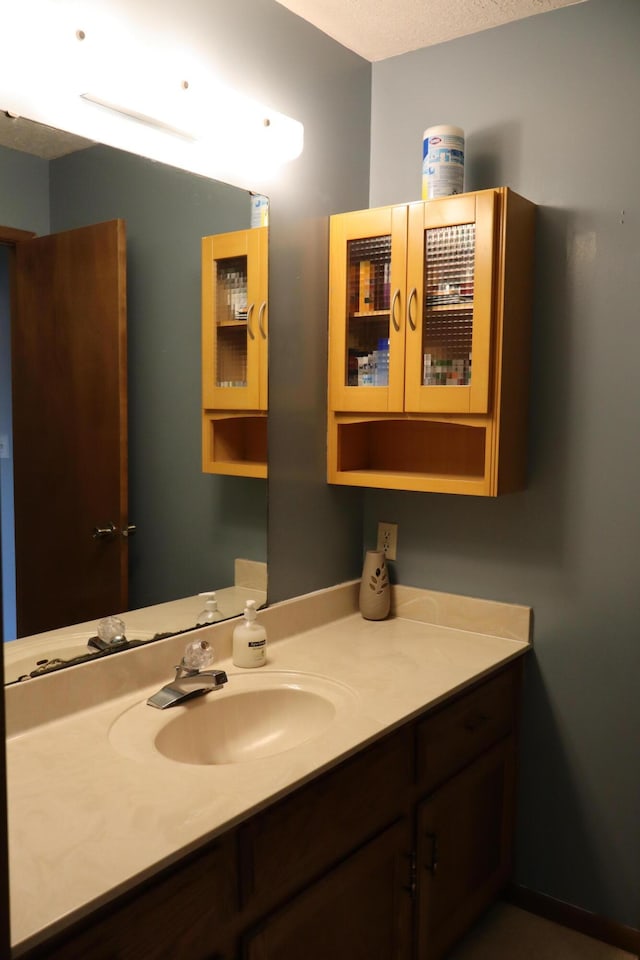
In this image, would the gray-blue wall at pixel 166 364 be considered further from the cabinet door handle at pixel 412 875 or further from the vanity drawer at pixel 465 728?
the cabinet door handle at pixel 412 875

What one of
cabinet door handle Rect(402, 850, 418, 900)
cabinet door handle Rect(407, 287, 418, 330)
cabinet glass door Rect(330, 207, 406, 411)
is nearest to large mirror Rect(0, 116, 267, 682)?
cabinet glass door Rect(330, 207, 406, 411)

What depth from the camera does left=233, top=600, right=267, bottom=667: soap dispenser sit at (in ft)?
5.99

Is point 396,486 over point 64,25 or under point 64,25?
under

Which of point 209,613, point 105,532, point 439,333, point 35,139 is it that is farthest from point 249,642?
point 35,139

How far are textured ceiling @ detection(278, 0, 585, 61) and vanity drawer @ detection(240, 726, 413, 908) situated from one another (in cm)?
176

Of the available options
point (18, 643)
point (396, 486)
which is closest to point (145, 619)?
point (18, 643)

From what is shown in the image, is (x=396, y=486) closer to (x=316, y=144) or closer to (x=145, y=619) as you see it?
(x=145, y=619)

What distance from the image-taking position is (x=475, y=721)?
189 cm

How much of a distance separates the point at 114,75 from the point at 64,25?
12 cm

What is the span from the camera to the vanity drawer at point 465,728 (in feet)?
5.59

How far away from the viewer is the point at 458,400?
1.95 m

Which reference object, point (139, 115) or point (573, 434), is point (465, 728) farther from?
point (139, 115)

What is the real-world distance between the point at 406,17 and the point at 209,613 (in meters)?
1.61

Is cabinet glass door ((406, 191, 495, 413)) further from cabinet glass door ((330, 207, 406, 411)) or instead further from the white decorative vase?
the white decorative vase
